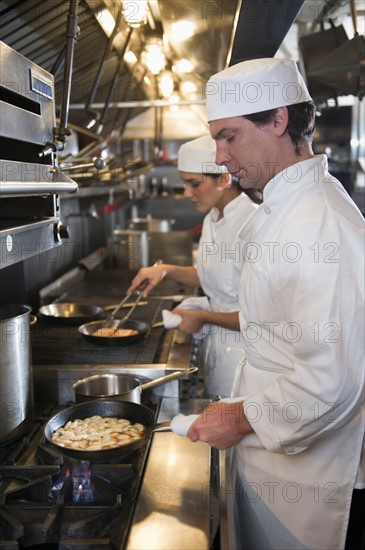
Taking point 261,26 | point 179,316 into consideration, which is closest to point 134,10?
point 261,26

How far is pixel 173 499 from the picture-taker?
4.30 ft

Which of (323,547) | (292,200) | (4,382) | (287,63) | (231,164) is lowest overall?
(323,547)

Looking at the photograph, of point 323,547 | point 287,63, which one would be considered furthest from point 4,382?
point 287,63

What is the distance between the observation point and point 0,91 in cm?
144

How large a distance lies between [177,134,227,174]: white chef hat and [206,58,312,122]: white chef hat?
1046 mm

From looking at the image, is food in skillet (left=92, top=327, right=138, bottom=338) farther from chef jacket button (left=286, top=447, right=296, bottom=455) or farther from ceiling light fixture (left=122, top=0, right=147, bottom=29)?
ceiling light fixture (left=122, top=0, right=147, bottom=29)

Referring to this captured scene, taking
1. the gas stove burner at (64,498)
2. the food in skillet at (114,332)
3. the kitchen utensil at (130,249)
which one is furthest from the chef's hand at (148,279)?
the kitchen utensil at (130,249)

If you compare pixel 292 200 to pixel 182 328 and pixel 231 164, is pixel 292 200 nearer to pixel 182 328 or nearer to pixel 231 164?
pixel 231 164

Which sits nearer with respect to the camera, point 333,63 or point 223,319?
point 223,319

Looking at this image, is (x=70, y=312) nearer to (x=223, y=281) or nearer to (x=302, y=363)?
(x=223, y=281)

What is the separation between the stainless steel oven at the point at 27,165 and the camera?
119 centimetres

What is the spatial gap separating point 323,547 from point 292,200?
3.13 ft

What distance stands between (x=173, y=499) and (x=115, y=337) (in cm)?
110

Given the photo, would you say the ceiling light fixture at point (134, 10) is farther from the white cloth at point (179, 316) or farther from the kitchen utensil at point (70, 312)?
the kitchen utensil at point (70, 312)
